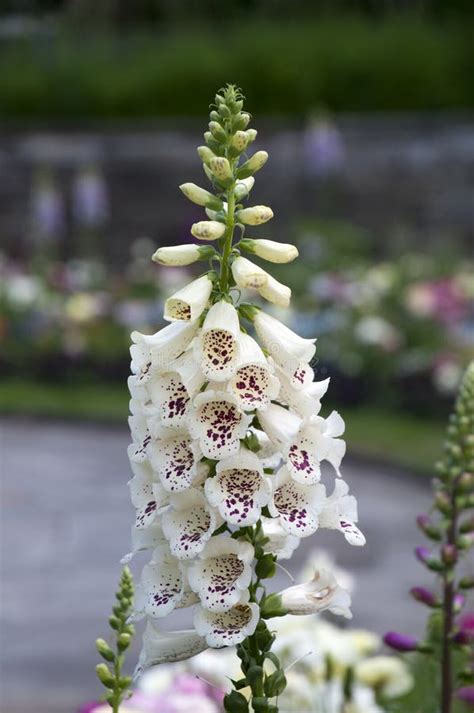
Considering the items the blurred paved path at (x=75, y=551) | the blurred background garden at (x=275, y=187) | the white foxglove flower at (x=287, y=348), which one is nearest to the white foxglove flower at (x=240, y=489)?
the white foxglove flower at (x=287, y=348)

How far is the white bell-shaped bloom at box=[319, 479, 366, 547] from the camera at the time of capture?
1792 mm

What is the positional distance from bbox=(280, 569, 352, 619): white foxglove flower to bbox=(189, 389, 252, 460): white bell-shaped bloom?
274 millimetres

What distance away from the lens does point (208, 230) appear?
5.66ft

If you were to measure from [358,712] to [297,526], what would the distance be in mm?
1126

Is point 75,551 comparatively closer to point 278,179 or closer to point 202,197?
point 202,197

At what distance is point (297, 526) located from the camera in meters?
1.70

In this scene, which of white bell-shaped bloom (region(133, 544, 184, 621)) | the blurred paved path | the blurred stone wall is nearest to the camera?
white bell-shaped bloom (region(133, 544, 184, 621))

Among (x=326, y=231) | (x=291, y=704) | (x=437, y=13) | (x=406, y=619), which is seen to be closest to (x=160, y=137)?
(x=326, y=231)

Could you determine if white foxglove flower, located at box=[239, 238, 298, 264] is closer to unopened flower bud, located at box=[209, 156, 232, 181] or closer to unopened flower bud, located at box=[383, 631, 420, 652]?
unopened flower bud, located at box=[209, 156, 232, 181]

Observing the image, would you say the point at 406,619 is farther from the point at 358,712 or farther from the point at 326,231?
the point at 326,231

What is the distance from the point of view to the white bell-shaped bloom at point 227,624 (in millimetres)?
1676

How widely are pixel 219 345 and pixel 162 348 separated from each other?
0.09 metres

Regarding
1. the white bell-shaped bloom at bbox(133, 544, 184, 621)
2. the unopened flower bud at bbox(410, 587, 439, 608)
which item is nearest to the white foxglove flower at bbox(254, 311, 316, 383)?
the white bell-shaped bloom at bbox(133, 544, 184, 621)

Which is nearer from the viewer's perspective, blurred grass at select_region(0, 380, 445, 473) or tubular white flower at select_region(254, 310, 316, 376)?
tubular white flower at select_region(254, 310, 316, 376)
